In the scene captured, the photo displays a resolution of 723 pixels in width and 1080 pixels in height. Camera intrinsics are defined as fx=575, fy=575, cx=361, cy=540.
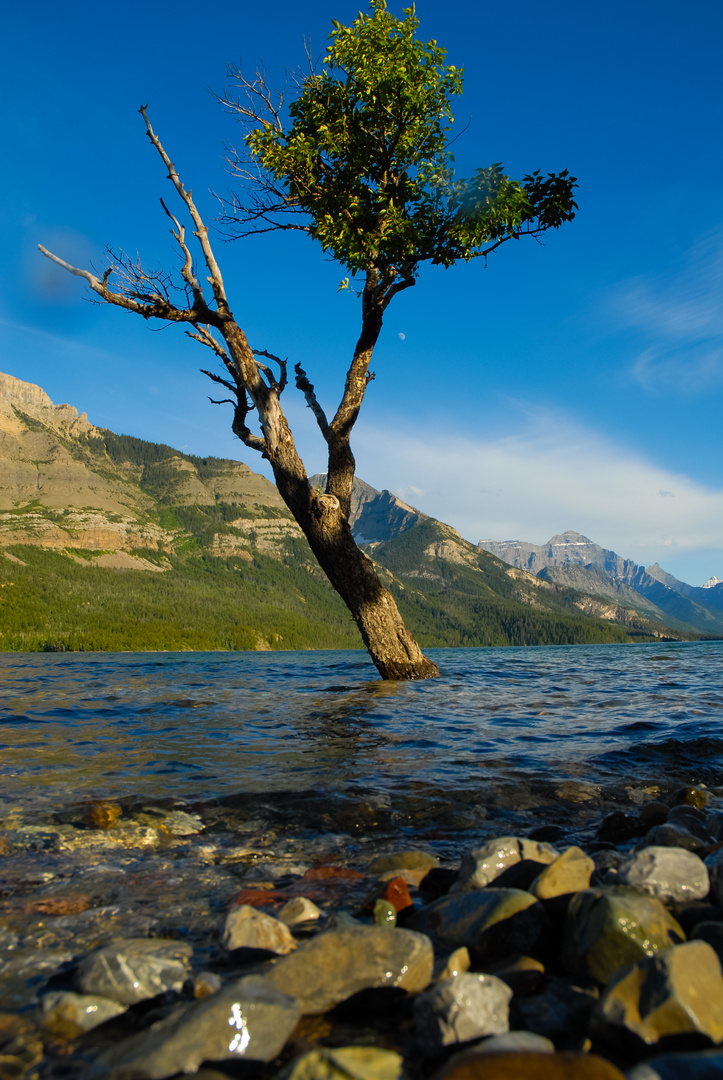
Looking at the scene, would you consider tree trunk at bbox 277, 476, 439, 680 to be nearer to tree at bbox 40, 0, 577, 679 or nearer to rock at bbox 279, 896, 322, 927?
tree at bbox 40, 0, 577, 679

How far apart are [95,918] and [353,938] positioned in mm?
1803

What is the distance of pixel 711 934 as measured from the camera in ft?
9.34

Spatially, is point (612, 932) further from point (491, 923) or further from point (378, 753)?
point (378, 753)

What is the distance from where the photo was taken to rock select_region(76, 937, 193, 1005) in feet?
8.87

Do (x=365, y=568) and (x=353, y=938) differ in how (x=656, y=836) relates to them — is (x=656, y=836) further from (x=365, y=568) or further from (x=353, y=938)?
(x=365, y=568)

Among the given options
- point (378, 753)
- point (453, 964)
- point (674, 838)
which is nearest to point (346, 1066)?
point (453, 964)

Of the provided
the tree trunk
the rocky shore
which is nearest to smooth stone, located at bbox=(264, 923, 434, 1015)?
the rocky shore

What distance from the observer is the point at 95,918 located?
3.59m

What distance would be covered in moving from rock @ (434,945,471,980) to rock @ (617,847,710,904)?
3.68ft

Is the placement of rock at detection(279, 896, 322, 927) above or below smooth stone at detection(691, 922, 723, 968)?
below

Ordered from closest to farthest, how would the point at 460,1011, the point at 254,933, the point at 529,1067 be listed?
the point at 529,1067 < the point at 460,1011 < the point at 254,933

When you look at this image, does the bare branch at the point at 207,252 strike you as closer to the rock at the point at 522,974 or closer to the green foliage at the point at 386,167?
the green foliage at the point at 386,167

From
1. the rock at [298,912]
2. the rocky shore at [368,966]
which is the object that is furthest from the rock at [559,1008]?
the rock at [298,912]

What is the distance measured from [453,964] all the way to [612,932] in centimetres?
80
